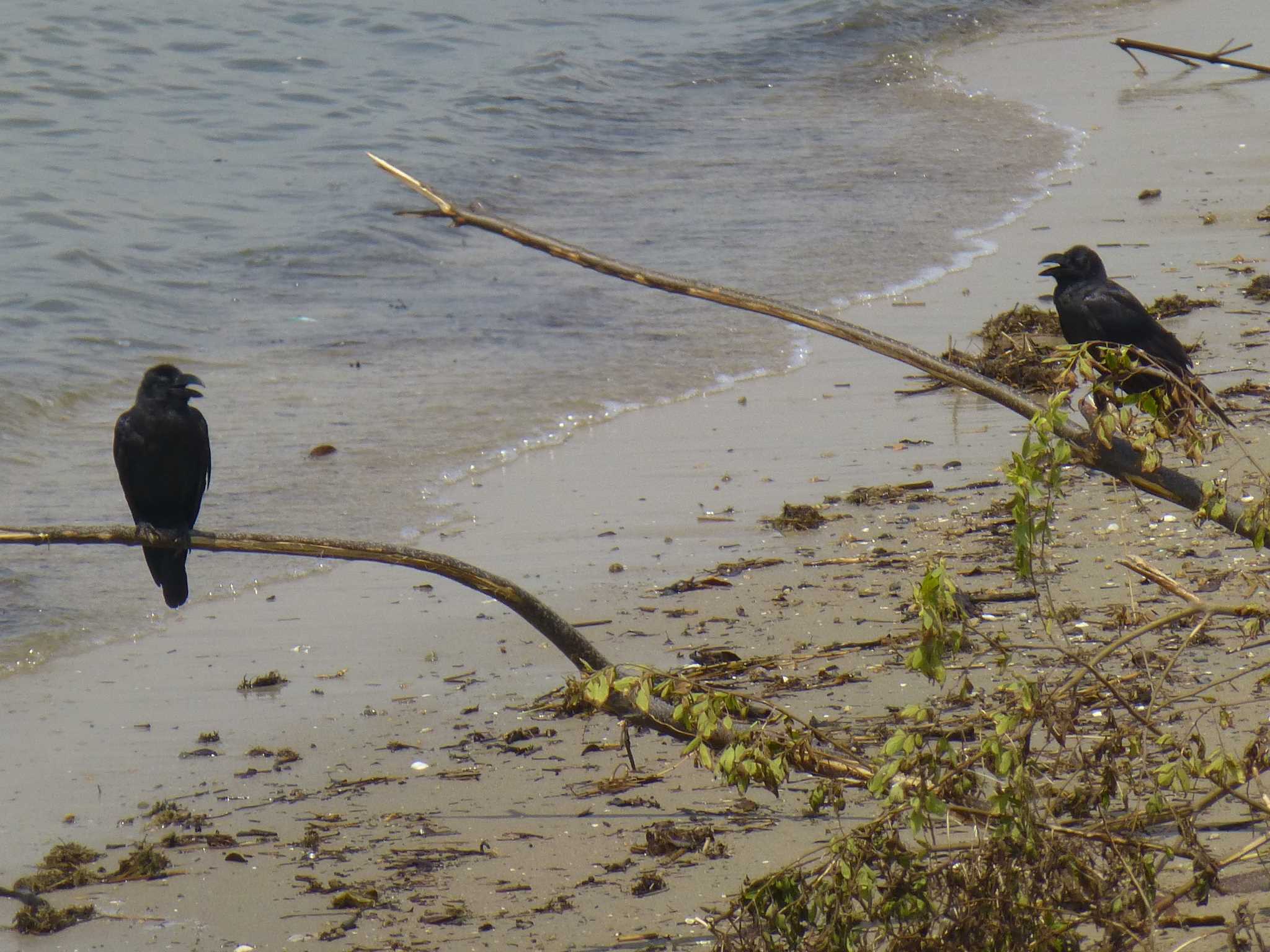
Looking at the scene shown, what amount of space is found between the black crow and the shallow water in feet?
7.25

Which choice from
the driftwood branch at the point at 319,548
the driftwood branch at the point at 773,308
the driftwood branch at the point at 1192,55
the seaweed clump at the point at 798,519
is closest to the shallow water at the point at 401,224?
the driftwood branch at the point at 1192,55

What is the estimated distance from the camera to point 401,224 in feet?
37.6

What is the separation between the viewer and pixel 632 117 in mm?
15273

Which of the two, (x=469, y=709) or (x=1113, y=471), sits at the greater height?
(x=1113, y=471)

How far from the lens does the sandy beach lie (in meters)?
3.22

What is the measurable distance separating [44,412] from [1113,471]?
246 inches

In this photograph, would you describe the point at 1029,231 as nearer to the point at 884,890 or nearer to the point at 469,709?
the point at 469,709

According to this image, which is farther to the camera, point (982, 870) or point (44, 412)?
point (44, 412)

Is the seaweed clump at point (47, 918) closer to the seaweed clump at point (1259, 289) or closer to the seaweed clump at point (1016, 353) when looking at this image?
the seaweed clump at point (1016, 353)

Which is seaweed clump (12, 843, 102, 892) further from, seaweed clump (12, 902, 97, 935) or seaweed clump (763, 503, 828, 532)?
seaweed clump (763, 503, 828, 532)

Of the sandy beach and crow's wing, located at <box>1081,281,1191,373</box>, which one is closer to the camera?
the sandy beach

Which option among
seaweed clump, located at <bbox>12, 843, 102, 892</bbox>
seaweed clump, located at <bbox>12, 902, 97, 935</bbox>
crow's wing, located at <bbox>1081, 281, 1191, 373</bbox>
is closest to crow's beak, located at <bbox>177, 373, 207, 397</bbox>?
seaweed clump, located at <bbox>12, 843, 102, 892</bbox>

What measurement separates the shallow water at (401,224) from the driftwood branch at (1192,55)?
134 cm

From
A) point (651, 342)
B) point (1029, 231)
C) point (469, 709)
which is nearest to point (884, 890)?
point (469, 709)
